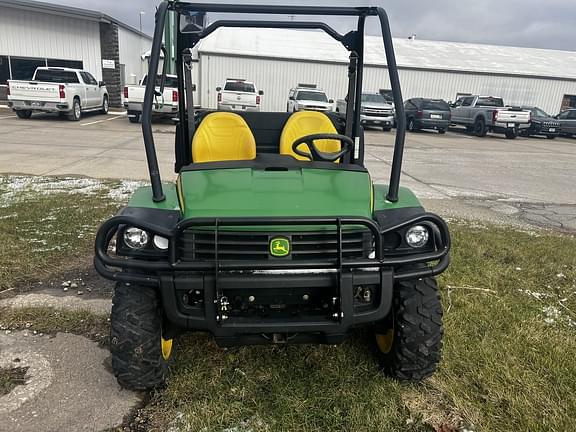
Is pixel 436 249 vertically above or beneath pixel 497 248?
above

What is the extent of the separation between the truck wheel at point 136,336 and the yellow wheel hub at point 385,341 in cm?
132

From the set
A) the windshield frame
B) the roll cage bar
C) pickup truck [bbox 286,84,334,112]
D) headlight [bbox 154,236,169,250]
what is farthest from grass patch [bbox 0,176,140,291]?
the windshield frame

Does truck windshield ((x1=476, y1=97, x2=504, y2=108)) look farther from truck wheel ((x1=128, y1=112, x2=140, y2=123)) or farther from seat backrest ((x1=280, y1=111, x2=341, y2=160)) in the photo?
seat backrest ((x1=280, y1=111, x2=341, y2=160))

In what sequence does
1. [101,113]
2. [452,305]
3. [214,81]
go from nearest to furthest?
[452,305] → [101,113] → [214,81]

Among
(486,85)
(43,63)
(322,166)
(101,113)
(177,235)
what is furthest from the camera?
(486,85)

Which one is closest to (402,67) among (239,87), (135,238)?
(239,87)

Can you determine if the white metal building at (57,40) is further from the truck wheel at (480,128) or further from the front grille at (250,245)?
the front grille at (250,245)

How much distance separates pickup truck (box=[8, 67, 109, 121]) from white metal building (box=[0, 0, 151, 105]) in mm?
5709

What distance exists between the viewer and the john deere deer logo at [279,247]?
2.32 m

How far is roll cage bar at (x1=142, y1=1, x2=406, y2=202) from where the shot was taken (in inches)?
104

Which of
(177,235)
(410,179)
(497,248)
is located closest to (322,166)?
(177,235)

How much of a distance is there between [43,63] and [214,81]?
27.7 feet

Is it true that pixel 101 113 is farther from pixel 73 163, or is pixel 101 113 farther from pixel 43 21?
pixel 73 163

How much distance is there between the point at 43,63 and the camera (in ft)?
72.6
